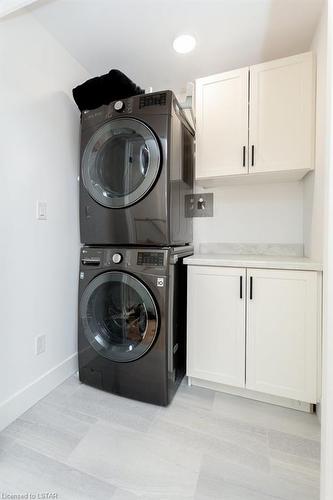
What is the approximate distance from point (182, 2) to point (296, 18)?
68 centimetres

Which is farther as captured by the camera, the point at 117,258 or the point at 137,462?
the point at 117,258

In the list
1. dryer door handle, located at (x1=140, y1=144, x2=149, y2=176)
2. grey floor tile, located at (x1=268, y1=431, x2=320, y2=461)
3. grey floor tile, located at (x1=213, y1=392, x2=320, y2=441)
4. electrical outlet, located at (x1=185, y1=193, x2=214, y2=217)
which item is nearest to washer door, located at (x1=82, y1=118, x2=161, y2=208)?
dryer door handle, located at (x1=140, y1=144, x2=149, y2=176)

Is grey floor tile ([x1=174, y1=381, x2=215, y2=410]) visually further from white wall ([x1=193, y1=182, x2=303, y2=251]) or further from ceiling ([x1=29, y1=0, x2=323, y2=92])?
ceiling ([x1=29, y1=0, x2=323, y2=92])

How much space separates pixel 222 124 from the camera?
1.64 meters

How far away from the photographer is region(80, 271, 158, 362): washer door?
144 cm

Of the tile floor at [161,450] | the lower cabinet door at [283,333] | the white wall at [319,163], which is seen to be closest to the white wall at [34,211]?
the tile floor at [161,450]

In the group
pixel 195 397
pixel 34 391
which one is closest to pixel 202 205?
pixel 195 397

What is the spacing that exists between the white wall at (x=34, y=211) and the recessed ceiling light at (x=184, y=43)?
30.7 inches

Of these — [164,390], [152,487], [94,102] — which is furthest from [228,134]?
[152,487]

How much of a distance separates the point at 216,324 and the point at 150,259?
61cm

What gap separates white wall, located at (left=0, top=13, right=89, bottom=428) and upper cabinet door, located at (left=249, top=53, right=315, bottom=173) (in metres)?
1.31

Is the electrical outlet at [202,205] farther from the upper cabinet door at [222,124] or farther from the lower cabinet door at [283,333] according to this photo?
the lower cabinet door at [283,333]

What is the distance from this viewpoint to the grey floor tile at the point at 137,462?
0.98 meters

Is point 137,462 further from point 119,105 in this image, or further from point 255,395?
point 119,105
